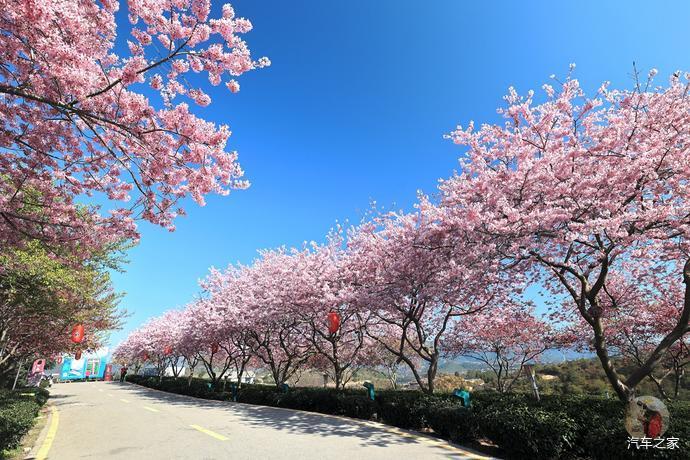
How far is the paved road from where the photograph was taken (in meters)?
8.13

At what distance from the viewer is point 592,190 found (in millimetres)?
8398

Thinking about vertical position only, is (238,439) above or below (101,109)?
below

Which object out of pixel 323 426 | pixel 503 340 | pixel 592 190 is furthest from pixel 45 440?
pixel 503 340

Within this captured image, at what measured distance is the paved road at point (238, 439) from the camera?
8.13m

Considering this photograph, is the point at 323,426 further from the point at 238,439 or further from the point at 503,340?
the point at 503,340

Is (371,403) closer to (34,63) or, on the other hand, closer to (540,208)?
(540,208)

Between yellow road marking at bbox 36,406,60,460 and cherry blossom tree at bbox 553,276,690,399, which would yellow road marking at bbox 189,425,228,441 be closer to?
yellow road marking at bbox 36,406,60,460

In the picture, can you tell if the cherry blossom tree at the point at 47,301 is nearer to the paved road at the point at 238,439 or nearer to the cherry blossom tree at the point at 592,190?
the paved road at the point at 238,439

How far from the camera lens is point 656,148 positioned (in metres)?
7.88

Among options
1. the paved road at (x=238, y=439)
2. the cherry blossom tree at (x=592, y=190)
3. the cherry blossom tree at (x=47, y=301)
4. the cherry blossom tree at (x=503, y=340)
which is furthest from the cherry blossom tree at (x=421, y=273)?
the cherry blossom tree at (x=47, y=301)

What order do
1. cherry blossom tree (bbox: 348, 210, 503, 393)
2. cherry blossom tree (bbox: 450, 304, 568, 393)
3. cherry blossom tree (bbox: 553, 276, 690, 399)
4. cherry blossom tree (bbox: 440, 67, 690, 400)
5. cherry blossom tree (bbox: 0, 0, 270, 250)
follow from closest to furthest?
1. cherry blossom tree (bbox: 0, 0, 270, 250)
2. cherry blossom tree (bbox: 440, 67, 690, 400)
3. cherry blossom tree (bbox: 348, 210, 503, 393)
4. cherry blossom tree (bbox: 553, 276, 690, 399)
5. cherry blossom tree (bbox: 450, 304, 568, 393)

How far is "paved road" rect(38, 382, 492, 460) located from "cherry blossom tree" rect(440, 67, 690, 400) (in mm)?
4733

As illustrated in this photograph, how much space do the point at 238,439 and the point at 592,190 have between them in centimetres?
1018

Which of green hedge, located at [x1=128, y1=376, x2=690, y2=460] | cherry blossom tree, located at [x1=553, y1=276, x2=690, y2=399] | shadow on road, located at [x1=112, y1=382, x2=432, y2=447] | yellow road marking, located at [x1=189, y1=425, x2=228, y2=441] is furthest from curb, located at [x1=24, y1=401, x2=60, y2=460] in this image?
cherry blossom tree, located at [x1=553, y1=276, x2=690, y2=399]
